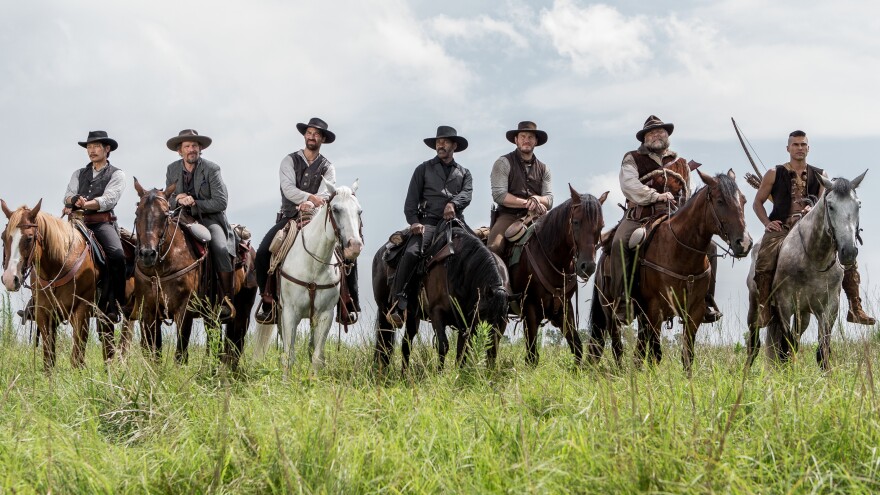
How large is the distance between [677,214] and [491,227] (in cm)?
263

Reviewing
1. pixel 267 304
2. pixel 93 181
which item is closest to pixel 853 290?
pixel 267 304

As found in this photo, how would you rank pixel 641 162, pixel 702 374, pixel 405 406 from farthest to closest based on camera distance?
pixel 641 162, pixel 702 374, pixel 405 406

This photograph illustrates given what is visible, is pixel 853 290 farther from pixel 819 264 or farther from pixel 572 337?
pixel 572 337

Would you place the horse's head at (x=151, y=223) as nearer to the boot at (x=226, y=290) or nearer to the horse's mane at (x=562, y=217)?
the boot at (x=226, y=290)

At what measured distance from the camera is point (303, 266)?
9914 millimetres

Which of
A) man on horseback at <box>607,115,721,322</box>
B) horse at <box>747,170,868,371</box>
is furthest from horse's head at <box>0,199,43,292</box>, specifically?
horse at <box>747,170,868,371</box>

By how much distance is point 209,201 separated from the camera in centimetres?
1077

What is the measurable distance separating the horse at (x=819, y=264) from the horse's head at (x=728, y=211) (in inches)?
37.6

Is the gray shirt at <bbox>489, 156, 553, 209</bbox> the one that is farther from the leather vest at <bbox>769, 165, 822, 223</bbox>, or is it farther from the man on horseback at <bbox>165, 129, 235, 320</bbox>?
the man on horseback at <bbox>165, 129, 235, 320</bbox>

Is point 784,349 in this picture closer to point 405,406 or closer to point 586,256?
point 586,256

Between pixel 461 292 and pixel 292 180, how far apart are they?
2.69 m

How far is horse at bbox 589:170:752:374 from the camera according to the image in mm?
8797

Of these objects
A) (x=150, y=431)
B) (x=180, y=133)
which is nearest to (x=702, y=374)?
(x=150, y=431)

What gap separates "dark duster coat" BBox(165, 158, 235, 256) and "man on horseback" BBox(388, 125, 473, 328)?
7.35 ft
